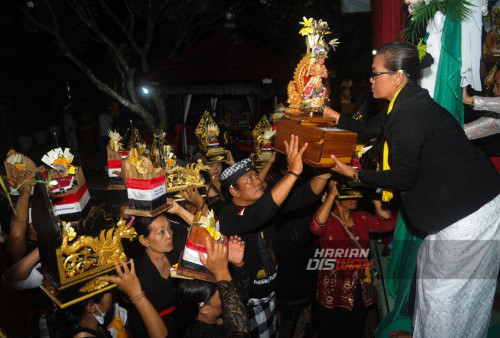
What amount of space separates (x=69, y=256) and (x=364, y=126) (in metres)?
2.59

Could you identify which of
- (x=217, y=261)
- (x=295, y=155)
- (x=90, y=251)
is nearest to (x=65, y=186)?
(x=90, y=251)

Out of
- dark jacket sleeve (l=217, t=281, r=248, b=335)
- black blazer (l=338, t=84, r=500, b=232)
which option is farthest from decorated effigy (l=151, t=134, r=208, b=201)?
black blazer (l=338, t=84, r=500, b=232)

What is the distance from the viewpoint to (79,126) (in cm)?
1684

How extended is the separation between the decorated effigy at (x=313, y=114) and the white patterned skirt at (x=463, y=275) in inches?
39.0

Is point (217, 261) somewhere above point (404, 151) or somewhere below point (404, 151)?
below

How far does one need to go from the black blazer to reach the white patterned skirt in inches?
5.2

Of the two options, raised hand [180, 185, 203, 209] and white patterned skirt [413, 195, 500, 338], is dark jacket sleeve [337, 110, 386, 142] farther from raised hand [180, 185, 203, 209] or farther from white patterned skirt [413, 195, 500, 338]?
raised hand [180, 185, 203, 209]

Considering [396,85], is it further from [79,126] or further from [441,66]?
[79,126]

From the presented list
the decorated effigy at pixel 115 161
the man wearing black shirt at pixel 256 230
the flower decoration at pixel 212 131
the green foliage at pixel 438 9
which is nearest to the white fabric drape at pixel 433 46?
the green foliage at pixel 438 9

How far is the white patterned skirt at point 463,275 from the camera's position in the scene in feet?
8.16

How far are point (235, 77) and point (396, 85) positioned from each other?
936 centimetres

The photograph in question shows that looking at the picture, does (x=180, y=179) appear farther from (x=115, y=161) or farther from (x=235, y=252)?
(x=235, y=252)

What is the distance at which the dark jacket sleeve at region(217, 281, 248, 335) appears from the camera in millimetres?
2193

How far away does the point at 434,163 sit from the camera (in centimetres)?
239
